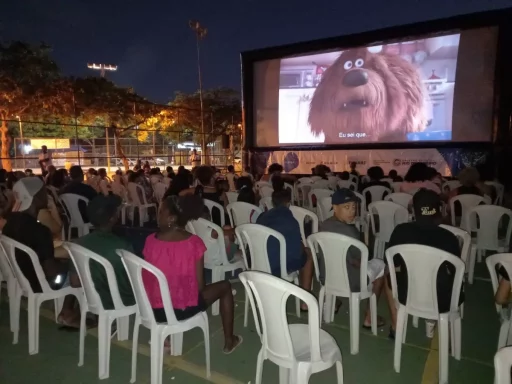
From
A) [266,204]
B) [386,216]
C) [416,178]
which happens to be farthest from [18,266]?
[416,178]

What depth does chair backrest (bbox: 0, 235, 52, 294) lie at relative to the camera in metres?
2.89

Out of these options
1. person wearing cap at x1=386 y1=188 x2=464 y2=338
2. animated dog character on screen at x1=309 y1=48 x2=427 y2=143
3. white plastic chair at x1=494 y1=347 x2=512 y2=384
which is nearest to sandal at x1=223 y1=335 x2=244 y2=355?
person wearing cap at x1=386 y1=188 x2=464 y2=338

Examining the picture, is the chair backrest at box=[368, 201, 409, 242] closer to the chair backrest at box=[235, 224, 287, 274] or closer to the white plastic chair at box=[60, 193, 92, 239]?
the chair backrest at box=[235, 224, 287, 274]

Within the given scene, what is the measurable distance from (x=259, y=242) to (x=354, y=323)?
93 cm

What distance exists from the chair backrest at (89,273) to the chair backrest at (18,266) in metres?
0.35

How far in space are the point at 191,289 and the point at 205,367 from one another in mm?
662

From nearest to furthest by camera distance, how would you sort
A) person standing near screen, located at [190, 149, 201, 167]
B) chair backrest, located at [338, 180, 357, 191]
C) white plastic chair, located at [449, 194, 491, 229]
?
white plastic chair, located at [449, 194, 491, 229]
chair backrest, located at [338, 180, 357, 191]
person standing near screen, located at [190, 149, 201, 167]

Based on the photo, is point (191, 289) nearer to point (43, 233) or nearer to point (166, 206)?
point (166, 206)

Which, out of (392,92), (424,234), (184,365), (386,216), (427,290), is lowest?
(184,365)

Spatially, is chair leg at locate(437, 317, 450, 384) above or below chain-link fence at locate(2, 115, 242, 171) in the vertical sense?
below

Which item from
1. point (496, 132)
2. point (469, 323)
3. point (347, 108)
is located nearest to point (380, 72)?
point (347, 108)

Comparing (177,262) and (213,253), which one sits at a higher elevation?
(177,262)

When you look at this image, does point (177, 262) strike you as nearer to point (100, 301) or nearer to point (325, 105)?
point (100, 301)

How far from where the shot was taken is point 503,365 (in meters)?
1.39
